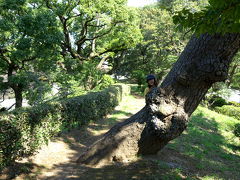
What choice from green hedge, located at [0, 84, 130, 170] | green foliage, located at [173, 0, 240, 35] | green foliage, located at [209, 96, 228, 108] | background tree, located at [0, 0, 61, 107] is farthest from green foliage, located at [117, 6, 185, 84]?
green foliage, located at [173, 0, 240, 35]

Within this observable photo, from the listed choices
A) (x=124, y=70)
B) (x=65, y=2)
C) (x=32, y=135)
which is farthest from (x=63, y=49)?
(x=124, y=70)

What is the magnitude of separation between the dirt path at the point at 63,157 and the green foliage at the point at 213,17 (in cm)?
347

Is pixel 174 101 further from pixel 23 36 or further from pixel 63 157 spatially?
pixel 23 36

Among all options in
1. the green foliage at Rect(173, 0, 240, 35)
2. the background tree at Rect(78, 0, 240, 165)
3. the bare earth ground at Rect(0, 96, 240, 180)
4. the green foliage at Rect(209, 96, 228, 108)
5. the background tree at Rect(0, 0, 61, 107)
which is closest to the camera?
the green foliage at Rect(173, 0, 240, 35)

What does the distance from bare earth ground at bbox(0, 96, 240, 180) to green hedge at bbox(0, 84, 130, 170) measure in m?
0.33

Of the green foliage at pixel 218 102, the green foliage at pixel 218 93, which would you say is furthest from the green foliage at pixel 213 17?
the green foliage at pixel 218 102

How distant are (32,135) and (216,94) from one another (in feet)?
56.6

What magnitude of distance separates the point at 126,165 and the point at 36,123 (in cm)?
263

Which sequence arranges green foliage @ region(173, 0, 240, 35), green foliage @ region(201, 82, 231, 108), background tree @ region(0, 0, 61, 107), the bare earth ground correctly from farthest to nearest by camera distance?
green foliage @ region(201, 82, 231, 108), background tree @ region(0, 0, 61, 107), the bare earth ground, green foliage @ region(173, 0, 240, 35)

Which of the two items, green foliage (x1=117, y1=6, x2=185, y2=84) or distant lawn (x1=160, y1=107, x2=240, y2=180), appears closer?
distant lawn (x1=160, y1=107, x2=240, y2=180)

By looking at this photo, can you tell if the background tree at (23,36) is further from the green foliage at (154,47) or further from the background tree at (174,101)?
the green foliage at (154,47)

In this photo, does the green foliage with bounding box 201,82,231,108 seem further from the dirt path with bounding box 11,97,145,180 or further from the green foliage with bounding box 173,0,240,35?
the green foliage with bounding box 173,0,240,35

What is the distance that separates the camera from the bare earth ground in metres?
4.14

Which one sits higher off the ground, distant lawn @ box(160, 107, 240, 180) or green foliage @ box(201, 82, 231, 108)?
→ green foliage @ box(201, 82, 231, 108)
